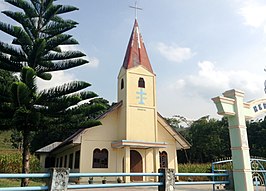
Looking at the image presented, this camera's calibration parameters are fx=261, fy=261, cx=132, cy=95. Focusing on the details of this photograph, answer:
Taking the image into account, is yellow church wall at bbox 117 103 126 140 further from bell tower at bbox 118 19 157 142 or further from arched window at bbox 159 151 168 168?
arched window at bbox 159 151 168 168

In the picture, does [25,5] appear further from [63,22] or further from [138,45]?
[138,45]

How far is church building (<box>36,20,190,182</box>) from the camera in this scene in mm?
14688

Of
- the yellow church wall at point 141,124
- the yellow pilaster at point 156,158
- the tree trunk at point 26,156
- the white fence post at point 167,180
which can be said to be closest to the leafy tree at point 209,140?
the yellow pilaster at point 156,158

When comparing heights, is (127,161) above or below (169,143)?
below

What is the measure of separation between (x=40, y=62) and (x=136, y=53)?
25.3 feet

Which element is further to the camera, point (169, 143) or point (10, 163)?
point (169, 143)

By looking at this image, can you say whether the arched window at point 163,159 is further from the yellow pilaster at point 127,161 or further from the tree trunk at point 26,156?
the tree trunk at point 26,156

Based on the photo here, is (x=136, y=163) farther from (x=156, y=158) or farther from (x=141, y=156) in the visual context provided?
(x=156, y=158)

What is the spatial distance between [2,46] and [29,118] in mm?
3146

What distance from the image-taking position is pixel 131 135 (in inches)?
576

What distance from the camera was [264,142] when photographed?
992 inches

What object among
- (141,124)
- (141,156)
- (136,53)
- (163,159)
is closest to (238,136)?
(141,124)

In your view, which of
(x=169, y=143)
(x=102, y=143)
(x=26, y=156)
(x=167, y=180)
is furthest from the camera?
(x=169, y=143)

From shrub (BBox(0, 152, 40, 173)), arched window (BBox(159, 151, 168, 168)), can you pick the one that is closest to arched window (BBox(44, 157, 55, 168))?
shrub (BBox(0, 152, 40, 173))
